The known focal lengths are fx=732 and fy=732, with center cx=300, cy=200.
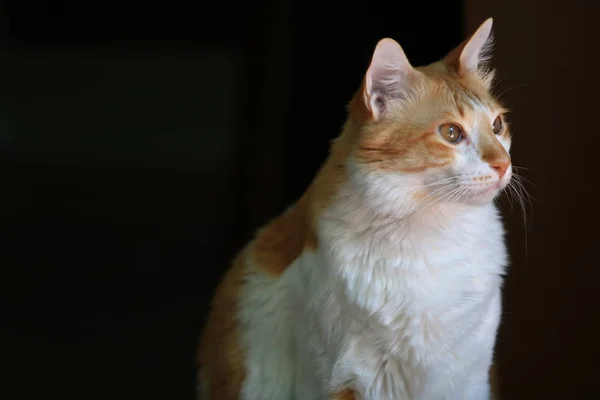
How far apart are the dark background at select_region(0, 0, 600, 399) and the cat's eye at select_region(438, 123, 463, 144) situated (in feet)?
1.78

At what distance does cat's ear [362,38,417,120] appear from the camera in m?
1.00

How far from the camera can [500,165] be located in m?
0.99

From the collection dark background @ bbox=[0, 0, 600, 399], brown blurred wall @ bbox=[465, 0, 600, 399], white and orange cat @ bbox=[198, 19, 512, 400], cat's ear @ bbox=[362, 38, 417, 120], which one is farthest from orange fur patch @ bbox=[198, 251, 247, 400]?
brown blurred wall @ bbox=[465, 0, 600, 399]

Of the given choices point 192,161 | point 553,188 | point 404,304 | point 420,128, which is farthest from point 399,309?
point 192,161

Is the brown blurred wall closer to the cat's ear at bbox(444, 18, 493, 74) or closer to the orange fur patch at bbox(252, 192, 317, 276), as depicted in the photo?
the cat's ear at bbox(444, 18, 493, 74)

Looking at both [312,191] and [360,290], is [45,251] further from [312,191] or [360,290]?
[360,290]

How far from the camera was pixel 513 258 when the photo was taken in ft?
5.24

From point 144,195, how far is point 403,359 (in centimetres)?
83

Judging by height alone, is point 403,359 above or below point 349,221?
below

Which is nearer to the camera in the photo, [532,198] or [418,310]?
[418,310]

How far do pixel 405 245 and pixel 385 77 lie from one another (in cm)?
24

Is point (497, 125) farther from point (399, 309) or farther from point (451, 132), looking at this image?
point (399, 309)

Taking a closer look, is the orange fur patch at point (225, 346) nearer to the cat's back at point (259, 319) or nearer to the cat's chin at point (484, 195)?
the cat's back at point (259, 319)

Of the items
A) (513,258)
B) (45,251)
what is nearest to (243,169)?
(45,251)
